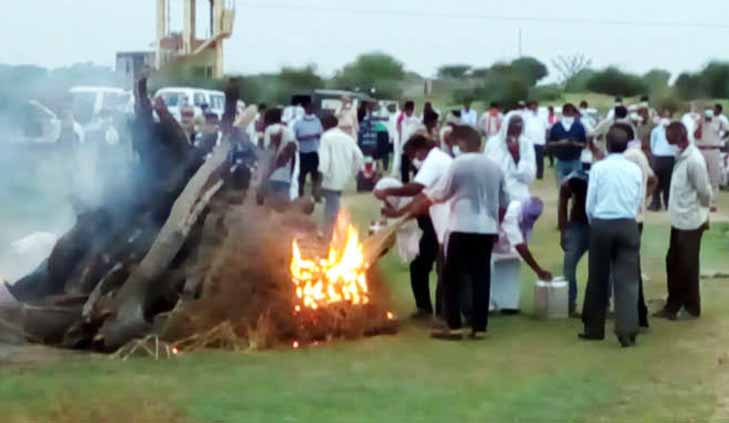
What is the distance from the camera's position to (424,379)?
11055 mm

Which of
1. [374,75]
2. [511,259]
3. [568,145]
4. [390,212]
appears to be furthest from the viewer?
[374,75]

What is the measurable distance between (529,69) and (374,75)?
682 inches

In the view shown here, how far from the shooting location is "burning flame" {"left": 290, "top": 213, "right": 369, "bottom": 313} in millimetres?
12648

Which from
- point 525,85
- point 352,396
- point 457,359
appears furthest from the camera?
point 525,85

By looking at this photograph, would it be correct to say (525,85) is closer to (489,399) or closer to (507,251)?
(507,251)

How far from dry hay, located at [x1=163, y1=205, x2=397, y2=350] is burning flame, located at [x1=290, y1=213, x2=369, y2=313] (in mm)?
67

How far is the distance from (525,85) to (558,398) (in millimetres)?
32384

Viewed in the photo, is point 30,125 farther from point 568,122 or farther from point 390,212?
point 568,122

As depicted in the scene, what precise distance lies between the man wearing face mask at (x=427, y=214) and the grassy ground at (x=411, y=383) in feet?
2.10

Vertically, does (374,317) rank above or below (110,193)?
below

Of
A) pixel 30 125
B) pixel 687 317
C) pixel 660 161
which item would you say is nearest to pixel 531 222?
pixel 687 317

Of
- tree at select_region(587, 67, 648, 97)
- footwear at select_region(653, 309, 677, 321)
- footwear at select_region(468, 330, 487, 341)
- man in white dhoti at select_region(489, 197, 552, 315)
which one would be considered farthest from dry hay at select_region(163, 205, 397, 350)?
tree at select_region(587, 67, 648, 97)

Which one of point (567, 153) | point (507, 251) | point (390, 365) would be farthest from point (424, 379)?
point (567, 153)

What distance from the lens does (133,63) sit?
14.7m
